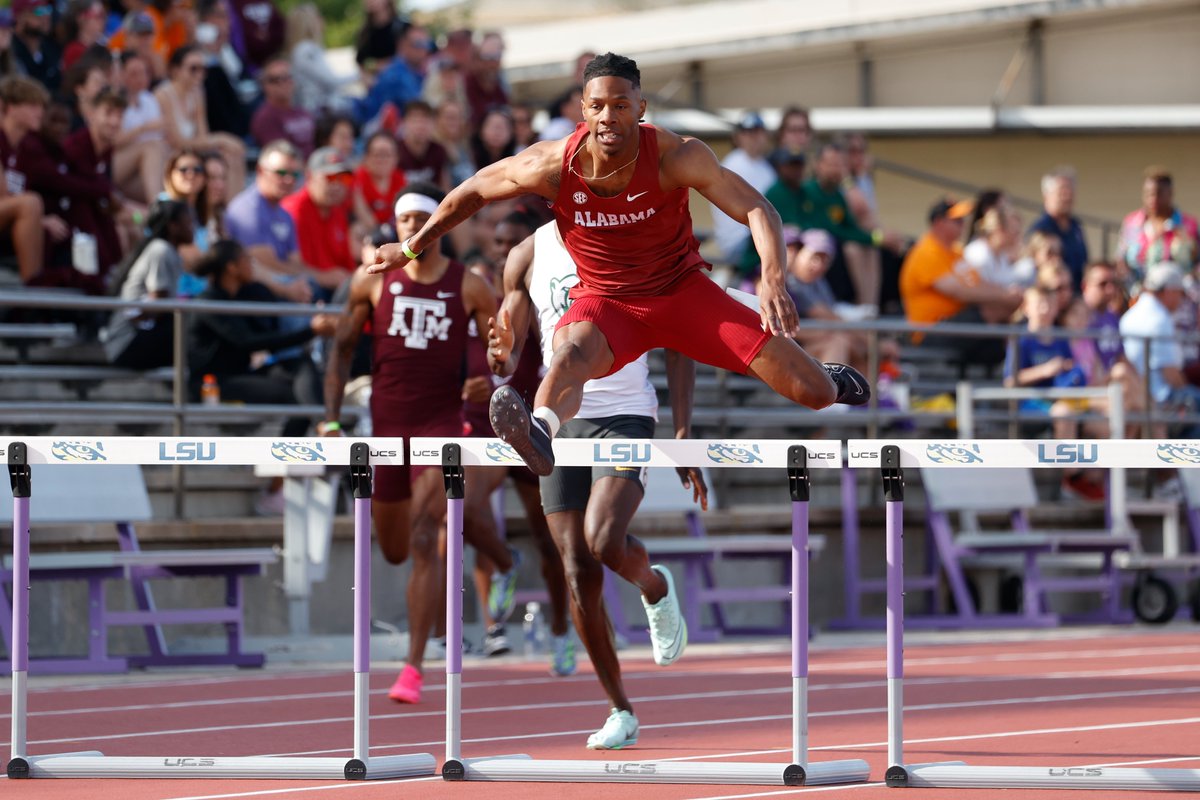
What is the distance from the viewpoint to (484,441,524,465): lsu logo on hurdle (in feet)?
23.4

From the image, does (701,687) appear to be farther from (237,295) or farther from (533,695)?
(237,295)

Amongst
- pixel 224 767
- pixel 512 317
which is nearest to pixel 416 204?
pixel 512 317

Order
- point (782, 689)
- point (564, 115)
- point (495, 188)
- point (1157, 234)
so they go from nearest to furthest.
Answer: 1. point (495, 188)
2. point (782, 689)
3. point (564, 115)
4. point (1157, 234)

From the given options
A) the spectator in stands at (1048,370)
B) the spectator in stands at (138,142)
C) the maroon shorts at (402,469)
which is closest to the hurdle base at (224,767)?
the maroon shorts at (402,469)

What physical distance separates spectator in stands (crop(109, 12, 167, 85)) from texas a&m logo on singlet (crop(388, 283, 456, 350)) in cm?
630

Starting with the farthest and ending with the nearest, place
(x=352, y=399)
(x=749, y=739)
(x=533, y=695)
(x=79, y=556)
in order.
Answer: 1. (x=352, y=399)
2. (x=79, y=556)
3. (x=533, y=695)
4. (x=749, y=739)

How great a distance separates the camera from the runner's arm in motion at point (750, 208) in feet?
23.1

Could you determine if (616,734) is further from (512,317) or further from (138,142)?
(138,142)

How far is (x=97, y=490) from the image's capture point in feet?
39.0

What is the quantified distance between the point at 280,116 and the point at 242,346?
14.0 ft

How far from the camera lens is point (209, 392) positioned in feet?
42.9

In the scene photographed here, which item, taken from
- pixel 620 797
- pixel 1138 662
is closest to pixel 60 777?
pixel 620 797

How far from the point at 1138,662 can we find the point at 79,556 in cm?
639

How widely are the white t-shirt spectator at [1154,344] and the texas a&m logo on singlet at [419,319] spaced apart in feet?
26.2
